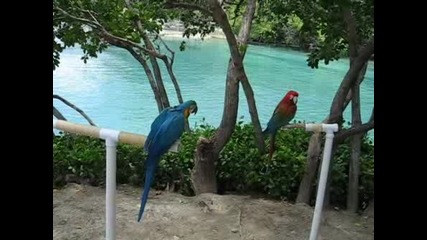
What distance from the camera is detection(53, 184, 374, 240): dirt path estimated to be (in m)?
2.46

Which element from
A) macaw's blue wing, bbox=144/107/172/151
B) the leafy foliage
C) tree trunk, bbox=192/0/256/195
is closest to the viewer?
macaw's blue wing, bbox=144/107/172/151

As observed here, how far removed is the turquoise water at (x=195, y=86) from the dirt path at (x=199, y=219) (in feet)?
8.54

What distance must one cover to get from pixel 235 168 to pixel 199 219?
26.6 inches

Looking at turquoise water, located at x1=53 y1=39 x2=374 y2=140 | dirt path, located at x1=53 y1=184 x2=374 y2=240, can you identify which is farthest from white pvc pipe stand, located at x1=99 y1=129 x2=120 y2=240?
turquoise water, located at x1=53 y1=39 x2=374 y2=140

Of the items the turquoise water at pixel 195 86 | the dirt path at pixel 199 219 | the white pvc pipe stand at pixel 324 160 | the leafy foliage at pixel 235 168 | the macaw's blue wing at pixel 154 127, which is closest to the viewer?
the macaw's blue wing at pixel 154 127

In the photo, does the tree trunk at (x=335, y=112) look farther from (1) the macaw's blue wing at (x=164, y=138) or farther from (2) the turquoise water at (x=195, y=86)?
(2) the turquoise water at (x=195, y=86)

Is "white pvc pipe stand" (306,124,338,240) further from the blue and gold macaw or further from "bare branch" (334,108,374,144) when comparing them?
"bare branch" (334,108,374,144)

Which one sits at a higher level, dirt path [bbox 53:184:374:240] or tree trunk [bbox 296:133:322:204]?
tree trunk [bbox 296:133:322:204]

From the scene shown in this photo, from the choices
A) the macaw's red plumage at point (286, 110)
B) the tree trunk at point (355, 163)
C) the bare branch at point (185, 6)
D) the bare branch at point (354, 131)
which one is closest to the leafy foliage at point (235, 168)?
the tree trunk at point (355, 163)

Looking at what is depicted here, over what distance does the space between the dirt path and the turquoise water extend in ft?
8.54

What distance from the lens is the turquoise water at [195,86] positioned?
22.9ft
